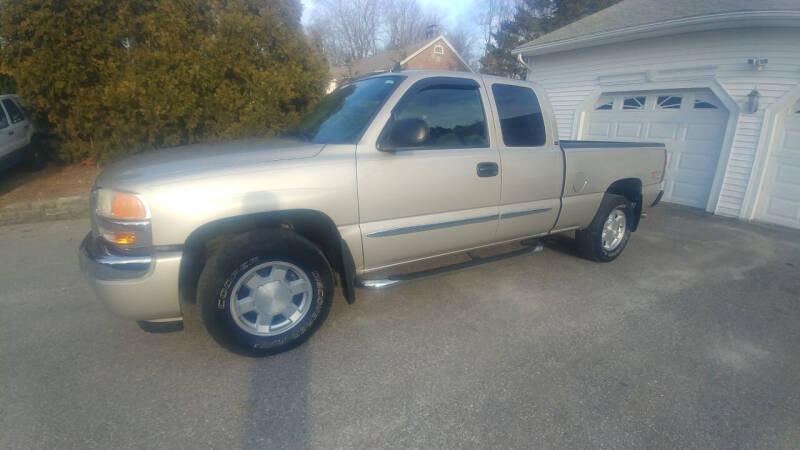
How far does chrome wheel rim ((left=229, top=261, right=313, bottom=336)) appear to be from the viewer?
2.52m

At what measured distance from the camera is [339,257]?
270cm

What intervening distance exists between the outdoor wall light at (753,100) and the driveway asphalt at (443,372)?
4.45 meters

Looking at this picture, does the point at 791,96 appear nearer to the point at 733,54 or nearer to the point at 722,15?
the point at 733,54

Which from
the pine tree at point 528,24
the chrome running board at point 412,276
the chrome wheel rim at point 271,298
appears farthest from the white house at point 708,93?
the pine tree at point 528,24

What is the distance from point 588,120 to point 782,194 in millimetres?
4086

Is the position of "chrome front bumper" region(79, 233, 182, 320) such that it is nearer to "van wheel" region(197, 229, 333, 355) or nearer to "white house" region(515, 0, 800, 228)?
"van wheel" region(197, 229, 333, 355)

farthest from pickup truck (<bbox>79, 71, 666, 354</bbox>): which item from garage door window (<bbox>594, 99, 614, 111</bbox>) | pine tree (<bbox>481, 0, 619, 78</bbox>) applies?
pine tree (<bbox>481, 0, 619, 78</bbox>)

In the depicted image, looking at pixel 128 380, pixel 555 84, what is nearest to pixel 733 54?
pixel 555 84

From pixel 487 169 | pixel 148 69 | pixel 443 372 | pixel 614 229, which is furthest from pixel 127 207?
pixel 148 69

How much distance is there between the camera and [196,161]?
2.41 meters

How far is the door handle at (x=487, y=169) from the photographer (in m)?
3.15

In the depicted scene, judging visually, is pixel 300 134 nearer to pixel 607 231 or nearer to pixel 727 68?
pixel 607 231

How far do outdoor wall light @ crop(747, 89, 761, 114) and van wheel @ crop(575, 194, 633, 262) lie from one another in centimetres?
447

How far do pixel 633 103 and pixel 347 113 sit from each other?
26.6 ft
